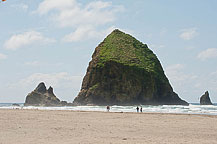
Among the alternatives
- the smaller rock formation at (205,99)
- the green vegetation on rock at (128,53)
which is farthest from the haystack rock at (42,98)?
the smaller rock formation at (205,99)

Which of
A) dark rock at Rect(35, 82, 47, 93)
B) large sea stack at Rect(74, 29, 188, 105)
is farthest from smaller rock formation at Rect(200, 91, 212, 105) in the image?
dark rock at Rect(35, 82, 47, 93)

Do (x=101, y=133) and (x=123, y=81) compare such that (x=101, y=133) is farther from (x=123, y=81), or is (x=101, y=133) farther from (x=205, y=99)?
(x=205, y=99)

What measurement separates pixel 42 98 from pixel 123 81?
28680 millimetres

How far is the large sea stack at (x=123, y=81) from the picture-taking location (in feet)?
310

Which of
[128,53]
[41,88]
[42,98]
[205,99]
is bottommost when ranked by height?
[42,98]

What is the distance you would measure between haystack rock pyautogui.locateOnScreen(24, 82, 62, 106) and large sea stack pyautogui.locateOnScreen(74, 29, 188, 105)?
8.34 metres

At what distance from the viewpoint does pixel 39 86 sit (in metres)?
104

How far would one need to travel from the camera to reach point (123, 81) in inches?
3829

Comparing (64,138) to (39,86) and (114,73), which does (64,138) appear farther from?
(39,86)

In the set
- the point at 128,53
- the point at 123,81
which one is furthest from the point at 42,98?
the point at 128,53

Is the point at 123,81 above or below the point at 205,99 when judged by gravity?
above

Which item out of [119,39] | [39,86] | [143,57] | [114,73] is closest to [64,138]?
[114,73]

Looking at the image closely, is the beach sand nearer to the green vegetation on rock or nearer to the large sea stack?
the large sea stack

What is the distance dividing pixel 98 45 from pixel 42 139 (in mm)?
105986
